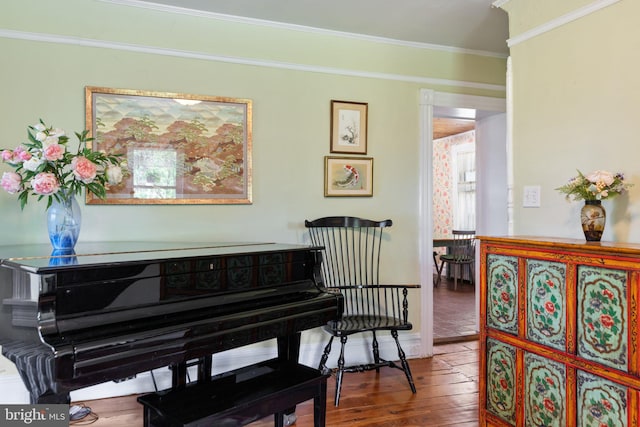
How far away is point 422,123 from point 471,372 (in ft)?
6.48

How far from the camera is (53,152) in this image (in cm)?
205

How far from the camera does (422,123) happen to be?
3.66 meters

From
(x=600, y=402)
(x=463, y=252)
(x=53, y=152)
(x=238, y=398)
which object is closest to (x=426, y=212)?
(x=600, y=402)

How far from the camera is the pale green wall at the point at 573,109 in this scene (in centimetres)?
213

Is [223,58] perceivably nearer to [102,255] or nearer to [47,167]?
[47,167]

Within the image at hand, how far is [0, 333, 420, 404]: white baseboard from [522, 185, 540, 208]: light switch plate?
59.5 inches

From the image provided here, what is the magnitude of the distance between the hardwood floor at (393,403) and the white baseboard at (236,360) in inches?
2.9

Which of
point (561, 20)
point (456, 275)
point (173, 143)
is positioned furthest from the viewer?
point (456, 275)

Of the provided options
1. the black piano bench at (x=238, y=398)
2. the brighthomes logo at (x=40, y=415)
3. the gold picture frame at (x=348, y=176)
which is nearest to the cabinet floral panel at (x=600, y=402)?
the black piano bench at (x=238, y=398)

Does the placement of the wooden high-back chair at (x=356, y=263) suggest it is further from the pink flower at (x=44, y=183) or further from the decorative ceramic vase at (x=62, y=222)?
the pink flower at (x=44, y=183)

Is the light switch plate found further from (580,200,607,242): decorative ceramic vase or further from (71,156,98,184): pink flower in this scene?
(71,156,98,184): pink flower

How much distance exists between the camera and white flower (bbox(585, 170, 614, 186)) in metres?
2.04

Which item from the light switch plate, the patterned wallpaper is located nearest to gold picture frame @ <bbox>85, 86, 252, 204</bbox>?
the light switch plate

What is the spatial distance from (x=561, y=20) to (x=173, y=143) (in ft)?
8.09
